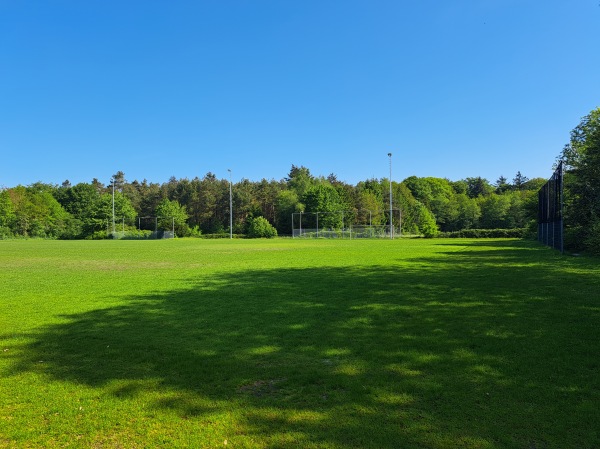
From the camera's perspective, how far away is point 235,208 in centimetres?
8969

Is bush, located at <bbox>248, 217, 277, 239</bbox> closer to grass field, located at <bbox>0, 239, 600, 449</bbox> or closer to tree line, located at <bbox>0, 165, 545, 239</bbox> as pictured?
tree line, located at <bbox>0, 165, 545, 239</bbox>

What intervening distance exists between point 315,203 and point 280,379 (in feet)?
250

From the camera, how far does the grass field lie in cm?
309

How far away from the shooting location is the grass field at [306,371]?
3.09 metres

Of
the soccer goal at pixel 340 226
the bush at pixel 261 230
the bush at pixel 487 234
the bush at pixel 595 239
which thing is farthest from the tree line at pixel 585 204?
the bush at pixel 261 230

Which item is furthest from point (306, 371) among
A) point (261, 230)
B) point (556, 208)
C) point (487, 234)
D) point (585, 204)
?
point (261, 230)

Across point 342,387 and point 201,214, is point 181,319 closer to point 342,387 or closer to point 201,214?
point 342,387

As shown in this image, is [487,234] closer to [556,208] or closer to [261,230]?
[261,230]

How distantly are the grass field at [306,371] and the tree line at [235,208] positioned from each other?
188 ft

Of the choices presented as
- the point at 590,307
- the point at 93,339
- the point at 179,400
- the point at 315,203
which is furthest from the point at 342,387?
the point at 315,203

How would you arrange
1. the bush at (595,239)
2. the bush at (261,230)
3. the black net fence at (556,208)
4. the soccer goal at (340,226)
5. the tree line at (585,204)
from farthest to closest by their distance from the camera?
the bush at (261,230), the soccer goal at (340,226), the black net fence at (556,208), the tree line at (585,204), the bush at (595,239)

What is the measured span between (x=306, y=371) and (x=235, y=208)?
86.6 metres

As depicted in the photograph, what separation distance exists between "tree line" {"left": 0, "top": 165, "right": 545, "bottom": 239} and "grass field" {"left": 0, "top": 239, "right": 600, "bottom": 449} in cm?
5735

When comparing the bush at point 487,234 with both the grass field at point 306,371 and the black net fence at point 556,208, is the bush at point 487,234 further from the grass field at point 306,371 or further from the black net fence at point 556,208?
the grass field at point 306,371
